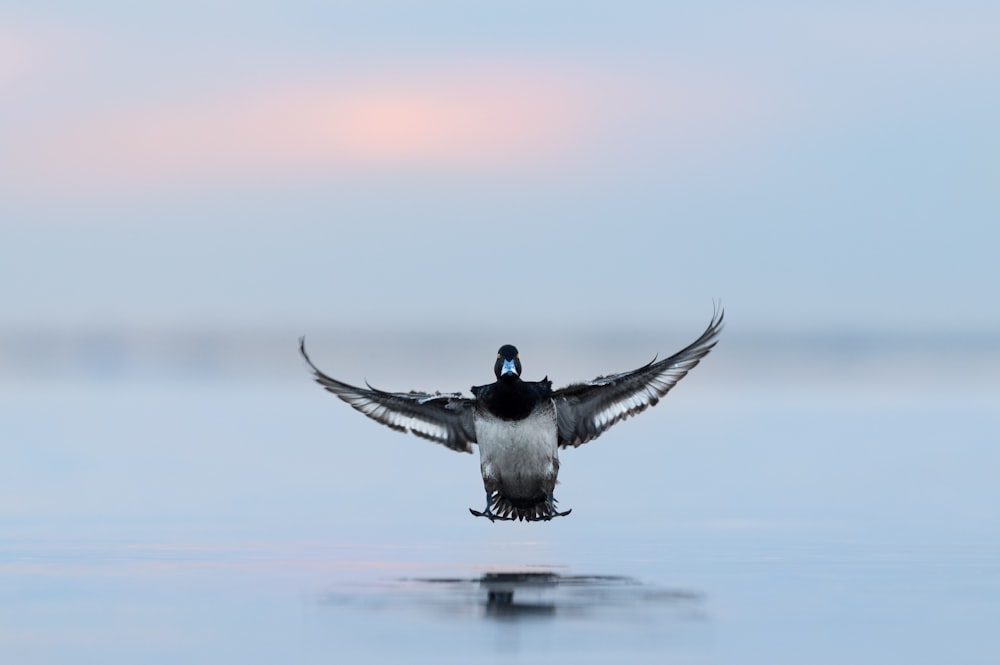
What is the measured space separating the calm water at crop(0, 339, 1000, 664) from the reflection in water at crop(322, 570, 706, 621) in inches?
1.0

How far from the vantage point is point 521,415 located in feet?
39.2

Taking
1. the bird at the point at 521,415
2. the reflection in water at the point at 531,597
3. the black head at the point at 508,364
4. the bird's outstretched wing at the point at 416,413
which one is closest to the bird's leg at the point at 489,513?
the bird at the point at 521,415

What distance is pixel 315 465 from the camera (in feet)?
52.6

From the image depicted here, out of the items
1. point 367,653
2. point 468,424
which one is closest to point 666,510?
point 468,424

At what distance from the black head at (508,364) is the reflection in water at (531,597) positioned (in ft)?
6.44

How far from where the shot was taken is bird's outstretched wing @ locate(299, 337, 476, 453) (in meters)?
13.0

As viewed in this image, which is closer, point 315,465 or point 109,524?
point 109,524

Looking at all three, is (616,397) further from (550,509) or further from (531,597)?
(531,597)

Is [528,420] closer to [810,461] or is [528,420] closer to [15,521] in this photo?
[15,521]

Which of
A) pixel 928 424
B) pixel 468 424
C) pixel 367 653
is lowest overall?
pixel 367 653

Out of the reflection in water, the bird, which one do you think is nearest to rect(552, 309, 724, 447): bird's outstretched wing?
the bird

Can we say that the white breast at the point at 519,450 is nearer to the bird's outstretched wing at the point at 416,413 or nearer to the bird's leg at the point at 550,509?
the bird's leg at the point at 550,509

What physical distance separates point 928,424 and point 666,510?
7.45 metres

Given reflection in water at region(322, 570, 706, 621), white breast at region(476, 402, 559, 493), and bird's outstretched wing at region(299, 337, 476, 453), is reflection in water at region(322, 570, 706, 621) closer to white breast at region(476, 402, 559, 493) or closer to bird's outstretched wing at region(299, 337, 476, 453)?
white breast at region(476, 402, 559, 493)
